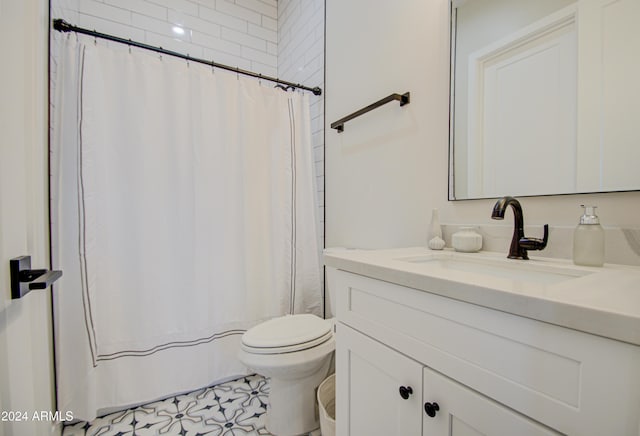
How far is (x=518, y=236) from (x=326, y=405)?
1.05m

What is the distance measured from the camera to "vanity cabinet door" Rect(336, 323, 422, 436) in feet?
2.08

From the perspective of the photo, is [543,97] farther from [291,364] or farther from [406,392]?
[291,364]

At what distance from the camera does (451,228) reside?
42.9 inches

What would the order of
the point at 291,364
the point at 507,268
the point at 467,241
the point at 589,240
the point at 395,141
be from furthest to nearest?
the point at 395,141 → the point at 291,364 → the point at 467,241 → the point at 507,268 → the point at 589,240

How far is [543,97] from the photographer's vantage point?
2.83ft

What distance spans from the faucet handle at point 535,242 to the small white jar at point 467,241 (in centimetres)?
15

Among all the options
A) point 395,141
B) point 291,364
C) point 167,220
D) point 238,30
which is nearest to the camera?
point 291,364

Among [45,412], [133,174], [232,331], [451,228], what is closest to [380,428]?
[451,228]

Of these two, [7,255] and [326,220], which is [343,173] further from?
[7,255]

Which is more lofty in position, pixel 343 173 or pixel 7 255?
pixel 343 173

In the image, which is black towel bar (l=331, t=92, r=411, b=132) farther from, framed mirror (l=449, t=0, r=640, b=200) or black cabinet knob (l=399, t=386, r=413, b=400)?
black cabinet knob (l=399, t=386, r=413, b=400)

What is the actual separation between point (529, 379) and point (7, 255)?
99 centimetres

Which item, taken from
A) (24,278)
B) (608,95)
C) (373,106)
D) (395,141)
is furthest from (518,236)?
(24,278)

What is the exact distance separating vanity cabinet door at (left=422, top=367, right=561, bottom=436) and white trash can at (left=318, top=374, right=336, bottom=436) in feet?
2.13
